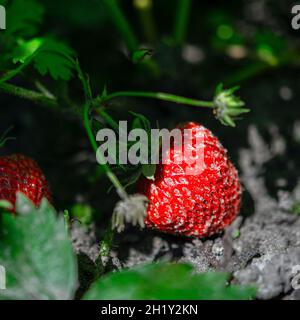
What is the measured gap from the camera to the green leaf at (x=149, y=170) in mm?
1652

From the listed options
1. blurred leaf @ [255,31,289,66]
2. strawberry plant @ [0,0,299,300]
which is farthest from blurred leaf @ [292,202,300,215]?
A: blurred leaf @ [255,31,289,66]

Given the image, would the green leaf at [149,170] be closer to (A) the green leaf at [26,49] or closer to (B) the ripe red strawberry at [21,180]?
(B) the ripe red strawberry at [21,180]

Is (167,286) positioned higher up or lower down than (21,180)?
lower down

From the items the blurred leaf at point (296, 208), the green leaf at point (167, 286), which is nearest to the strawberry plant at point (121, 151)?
the green leaf at point (167, 286)

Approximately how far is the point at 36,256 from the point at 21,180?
34cm

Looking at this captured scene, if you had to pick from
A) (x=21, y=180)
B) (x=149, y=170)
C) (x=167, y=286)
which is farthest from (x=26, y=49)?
(x=167, y=286)

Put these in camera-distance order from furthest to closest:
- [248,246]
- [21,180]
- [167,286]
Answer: [248,246] → [21,180] → [167,286]

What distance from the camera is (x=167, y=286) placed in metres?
1.31

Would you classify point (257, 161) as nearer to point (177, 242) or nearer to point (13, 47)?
point (177, 242)

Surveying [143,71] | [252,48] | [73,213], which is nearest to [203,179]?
[73,213]

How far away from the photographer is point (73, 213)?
1.97 meters

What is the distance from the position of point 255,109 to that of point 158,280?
51.3 inches

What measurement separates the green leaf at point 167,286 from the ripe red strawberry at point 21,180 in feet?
1.42

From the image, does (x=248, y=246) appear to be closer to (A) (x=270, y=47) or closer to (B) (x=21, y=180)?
(B) (x=21, y=180)
